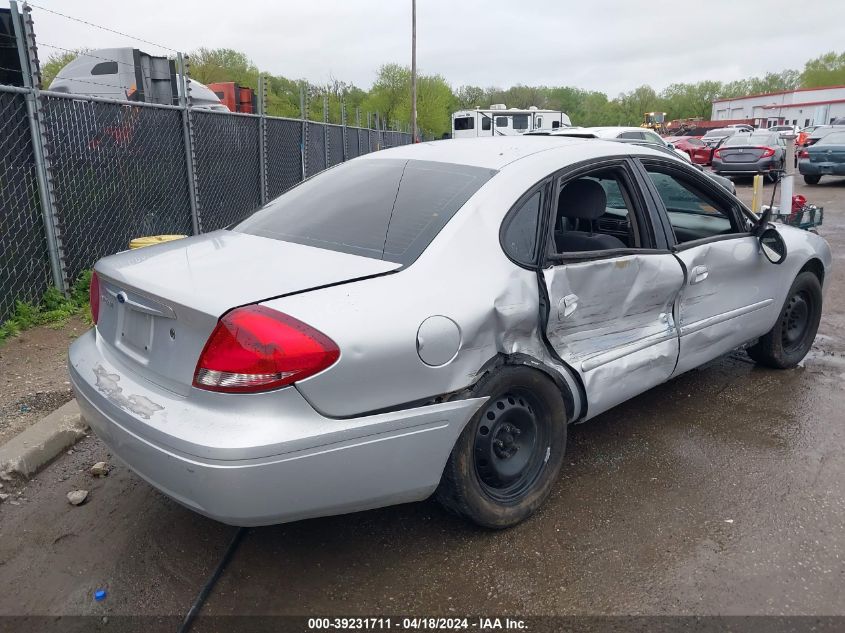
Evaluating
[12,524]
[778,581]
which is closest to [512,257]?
[778,581]

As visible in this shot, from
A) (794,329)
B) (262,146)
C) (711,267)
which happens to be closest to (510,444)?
(711,267)

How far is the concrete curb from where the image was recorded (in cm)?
339

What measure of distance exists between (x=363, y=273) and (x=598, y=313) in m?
1.26

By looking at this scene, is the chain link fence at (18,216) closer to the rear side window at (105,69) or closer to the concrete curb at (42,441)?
the concrete curb at (42,441)

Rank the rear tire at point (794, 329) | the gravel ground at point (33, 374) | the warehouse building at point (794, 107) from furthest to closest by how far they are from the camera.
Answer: the warehouse building at point (794, 107)
the rear tire at point (794, 329)
the gravel ground at point (33, 374)

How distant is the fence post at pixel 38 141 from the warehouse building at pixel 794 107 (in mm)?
73849

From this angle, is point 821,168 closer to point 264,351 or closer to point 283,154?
point 283,154

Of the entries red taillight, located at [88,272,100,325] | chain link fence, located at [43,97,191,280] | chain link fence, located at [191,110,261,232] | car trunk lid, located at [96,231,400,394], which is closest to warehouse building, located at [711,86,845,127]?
chain link fence, located at [191,110,261,232]

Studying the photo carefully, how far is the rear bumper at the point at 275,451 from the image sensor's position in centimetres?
217

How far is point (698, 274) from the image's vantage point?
147 inches

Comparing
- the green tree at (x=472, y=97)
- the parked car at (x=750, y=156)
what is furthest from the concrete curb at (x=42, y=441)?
the green tree at (x=472, y=97)

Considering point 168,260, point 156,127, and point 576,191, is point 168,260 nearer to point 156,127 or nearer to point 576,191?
point 576,191

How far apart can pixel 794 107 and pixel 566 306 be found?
293 feet

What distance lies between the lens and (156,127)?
24.8 ft
